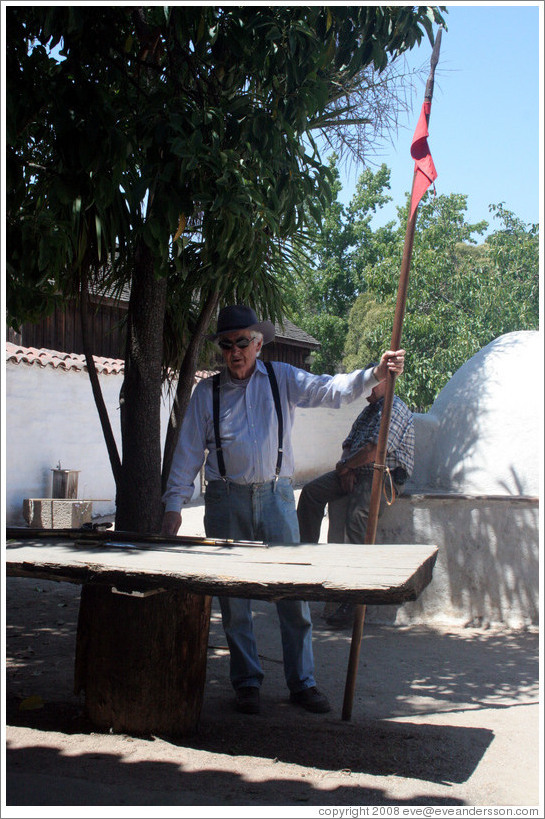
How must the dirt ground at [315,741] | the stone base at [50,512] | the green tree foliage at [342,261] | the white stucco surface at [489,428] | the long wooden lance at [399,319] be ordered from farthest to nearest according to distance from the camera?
the green tree foliage at [342,261]
the stone base at [50,512]
the white stucco surface at [489,428]
the long wooden lance at [399,319]
the dirt ground at [315,741]

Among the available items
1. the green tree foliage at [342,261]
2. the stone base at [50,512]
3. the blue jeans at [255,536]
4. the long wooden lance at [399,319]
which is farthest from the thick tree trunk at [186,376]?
the green tree foliage at [342,261]

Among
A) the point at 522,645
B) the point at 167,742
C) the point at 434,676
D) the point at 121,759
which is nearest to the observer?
the point at 121,759

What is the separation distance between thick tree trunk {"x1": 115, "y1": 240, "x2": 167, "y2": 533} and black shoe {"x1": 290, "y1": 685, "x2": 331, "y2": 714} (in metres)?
1.63

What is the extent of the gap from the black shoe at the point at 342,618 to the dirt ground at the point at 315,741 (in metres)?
0.36

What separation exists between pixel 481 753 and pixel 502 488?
3.00 meters

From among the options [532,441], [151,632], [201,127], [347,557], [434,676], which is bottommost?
[434,676]

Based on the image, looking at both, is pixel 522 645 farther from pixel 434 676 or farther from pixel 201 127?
pixel 201 127

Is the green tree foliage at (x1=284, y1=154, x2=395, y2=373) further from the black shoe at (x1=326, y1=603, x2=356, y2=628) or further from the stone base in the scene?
the black shoe at (x1=326, y1=603, x2=356, y2=628)

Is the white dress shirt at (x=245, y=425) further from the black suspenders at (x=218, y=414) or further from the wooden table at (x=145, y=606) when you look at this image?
the wooden table at (x=145, y=606)

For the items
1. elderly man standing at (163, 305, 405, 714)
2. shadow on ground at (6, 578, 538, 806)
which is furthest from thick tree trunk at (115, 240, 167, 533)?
elderly man standing at (163, 305, 405, 714)

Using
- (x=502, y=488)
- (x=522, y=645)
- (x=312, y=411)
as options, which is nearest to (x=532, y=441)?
(x=502, y=488)

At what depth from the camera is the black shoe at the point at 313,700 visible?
4020 mm

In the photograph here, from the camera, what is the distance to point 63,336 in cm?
1455

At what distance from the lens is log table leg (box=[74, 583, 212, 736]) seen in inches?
138
